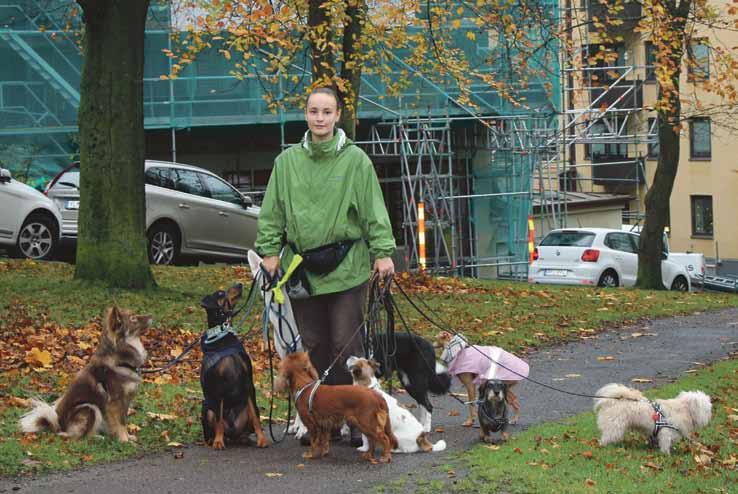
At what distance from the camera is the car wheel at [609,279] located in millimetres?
30812

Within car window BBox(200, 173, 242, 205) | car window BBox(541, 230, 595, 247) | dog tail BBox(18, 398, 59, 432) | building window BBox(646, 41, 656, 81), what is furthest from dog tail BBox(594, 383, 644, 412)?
car window BBox(541, 230, 595, 247)

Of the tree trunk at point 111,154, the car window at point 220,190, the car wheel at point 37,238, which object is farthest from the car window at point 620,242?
the tree trunk at point 111,154

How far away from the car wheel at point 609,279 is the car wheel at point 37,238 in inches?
556

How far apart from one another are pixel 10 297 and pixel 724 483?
9.79m

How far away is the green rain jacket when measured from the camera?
7930mm

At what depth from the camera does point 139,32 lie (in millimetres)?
15508

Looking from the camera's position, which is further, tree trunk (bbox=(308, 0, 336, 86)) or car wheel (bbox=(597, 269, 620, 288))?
car wheel (bbox=(597, 269, 620, 288))

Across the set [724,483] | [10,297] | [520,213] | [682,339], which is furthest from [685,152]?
[724,483]

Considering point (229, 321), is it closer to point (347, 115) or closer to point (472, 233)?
point (347, 115)

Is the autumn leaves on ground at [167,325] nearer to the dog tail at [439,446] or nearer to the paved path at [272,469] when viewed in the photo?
the paved path at [272,469]

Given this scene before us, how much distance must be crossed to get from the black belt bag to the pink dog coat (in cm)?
162

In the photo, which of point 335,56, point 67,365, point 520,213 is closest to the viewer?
point 67,365

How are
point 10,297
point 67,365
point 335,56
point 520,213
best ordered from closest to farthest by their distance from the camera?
point 67,365
point 10,297
point 335,56
point 520,213

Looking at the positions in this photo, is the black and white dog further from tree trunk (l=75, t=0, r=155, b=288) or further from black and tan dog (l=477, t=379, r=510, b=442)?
tree trunk (l=75, t=0, r=155, b=288)
